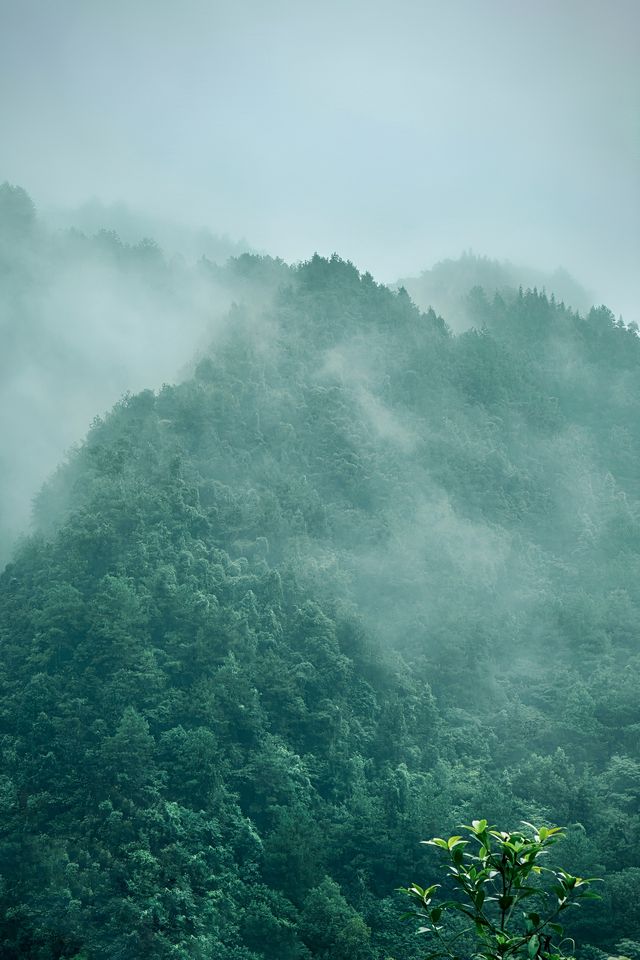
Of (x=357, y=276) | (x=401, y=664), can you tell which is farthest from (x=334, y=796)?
(x=357, y=276)

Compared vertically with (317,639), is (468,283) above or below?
above

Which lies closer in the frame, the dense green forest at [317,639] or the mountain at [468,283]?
the dense green forest at [317,639]

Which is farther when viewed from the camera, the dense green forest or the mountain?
the mountain

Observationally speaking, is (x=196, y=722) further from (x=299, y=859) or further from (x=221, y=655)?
(x=299, y=859)

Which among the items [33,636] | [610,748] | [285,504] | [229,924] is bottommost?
[229,924]

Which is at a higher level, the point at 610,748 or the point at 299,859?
the point at 610,748

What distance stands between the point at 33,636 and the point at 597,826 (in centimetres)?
→ 2789

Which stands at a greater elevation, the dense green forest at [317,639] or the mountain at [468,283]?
the mountain at [468,283]

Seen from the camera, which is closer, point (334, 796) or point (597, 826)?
point (597, 826)

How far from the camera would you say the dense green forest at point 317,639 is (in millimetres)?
29750

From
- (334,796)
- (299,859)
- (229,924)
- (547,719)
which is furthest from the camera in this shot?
(547,719)

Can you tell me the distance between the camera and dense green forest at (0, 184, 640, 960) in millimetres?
29750

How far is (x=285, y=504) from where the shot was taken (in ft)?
177

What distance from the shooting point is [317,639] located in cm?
4406
